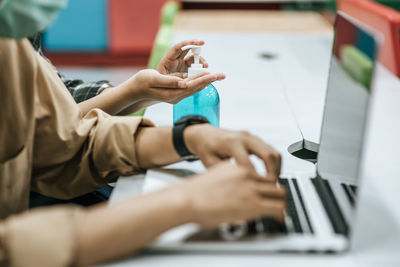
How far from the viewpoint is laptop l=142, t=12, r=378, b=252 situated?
0.68 m

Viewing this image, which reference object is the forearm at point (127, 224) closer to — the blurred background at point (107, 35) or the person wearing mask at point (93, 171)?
the person wearing mask at point (93, 171)

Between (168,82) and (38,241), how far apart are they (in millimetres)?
586

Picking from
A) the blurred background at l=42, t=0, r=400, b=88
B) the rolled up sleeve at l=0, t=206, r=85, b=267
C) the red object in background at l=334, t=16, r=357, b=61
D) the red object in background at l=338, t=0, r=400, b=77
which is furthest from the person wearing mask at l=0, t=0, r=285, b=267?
the blurred background at l=42, t=0, r=400, b=88

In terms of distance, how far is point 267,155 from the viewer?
0.80 meters

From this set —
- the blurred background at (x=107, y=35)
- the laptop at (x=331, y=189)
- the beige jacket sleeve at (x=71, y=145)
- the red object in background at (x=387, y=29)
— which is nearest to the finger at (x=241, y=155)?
the laptop at (x=331, y=189)

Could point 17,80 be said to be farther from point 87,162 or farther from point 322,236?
point 322,236

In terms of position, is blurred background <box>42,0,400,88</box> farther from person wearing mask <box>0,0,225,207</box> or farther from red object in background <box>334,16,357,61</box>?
red object in background <box>334,16,357,61</box>

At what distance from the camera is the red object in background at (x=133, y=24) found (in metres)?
4.09

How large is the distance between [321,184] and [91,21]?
3.59 metres

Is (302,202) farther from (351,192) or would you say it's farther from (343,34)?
(343,34)

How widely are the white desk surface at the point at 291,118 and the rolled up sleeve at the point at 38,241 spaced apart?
79mm

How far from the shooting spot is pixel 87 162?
0.96 m

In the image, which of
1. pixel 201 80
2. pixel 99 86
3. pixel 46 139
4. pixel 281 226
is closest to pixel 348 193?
pixel 281 226

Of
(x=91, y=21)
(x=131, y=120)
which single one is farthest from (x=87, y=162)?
(x=91, y=21)
